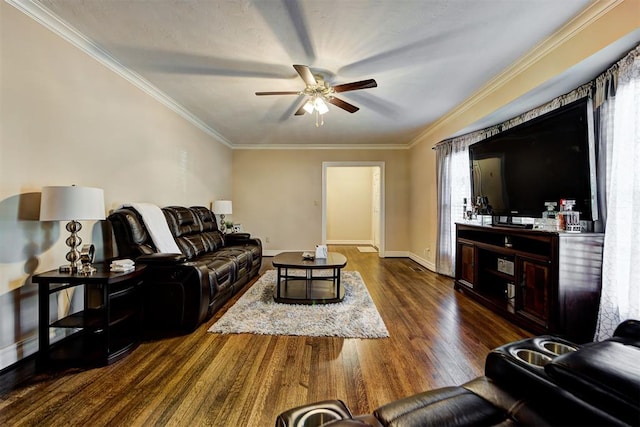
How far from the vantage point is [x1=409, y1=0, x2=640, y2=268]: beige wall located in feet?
5.94

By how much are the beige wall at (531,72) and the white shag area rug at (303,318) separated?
103 inches

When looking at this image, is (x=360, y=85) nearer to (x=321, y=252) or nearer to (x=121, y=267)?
(x=321, y=252)

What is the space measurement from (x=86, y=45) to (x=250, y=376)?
3.12 meters

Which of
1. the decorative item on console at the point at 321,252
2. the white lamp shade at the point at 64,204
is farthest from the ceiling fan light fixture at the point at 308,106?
the white lamp shade at the point at 64,204

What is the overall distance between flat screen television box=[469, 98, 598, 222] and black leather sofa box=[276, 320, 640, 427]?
→ 1936 millimetres

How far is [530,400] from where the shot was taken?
32.9 inches

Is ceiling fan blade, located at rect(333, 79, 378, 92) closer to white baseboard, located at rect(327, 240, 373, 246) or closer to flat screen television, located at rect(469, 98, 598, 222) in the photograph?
flat screen television, located at rect(469, 98, 598, 222)

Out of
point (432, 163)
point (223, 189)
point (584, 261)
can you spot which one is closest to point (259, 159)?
point (223, 189)

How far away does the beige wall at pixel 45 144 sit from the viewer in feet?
6.07

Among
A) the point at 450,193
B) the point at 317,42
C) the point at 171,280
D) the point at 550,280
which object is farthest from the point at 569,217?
the point at 171,280

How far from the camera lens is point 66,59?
2.24 meters

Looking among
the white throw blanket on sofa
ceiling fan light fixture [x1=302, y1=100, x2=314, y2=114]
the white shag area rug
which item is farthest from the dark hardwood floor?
ceiling fan light fixture [x1=302, y1=100, x2=314, y2=114]

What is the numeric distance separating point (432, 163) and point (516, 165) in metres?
2.08

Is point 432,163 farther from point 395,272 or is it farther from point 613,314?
point 613,314
